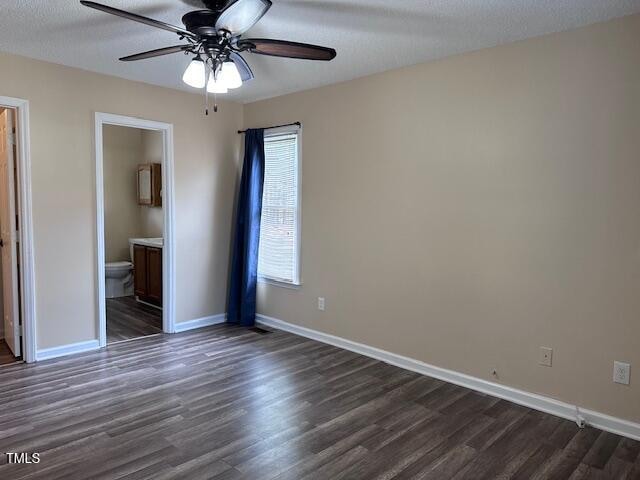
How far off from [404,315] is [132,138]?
192 inches

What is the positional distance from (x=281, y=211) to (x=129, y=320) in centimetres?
212

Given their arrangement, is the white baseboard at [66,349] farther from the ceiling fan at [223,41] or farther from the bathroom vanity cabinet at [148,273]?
the ceiling fan at [223,41]

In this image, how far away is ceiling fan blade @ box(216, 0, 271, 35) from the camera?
2043 mm

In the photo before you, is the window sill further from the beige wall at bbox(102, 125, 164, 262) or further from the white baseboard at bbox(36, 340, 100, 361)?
the beige wall at bbox(102, 125, 164, 262)

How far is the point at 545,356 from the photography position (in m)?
3.02

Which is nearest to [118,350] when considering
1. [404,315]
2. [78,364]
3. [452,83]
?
[78,364]

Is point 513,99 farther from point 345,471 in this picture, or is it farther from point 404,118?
point 345,471

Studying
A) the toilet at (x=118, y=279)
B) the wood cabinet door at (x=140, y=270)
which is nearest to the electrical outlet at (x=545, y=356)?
the wood cabinet door at (x=140, y=270)

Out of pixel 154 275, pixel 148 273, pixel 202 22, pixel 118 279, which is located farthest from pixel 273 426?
pixel 118 279

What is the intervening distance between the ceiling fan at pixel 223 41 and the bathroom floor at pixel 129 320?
2877mm

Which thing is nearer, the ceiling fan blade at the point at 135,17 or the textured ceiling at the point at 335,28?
the ceiling fan blade at the point at 135,17

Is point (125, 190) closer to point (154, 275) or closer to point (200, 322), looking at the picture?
point (154, 275)

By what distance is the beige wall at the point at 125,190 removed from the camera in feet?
20.9

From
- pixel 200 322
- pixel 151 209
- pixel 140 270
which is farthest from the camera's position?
pixel 151 209
